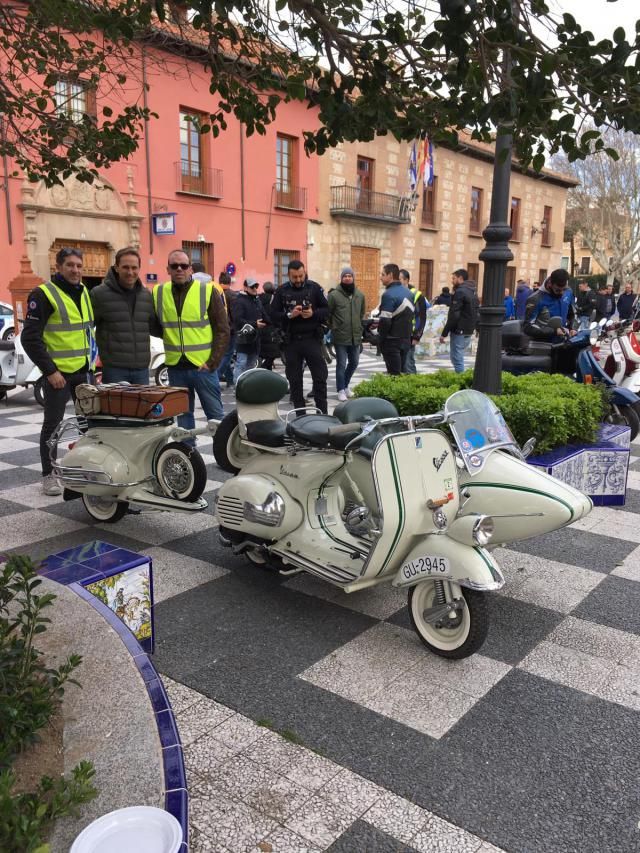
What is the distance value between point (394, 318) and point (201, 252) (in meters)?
11.2

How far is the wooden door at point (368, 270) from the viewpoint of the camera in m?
23.7

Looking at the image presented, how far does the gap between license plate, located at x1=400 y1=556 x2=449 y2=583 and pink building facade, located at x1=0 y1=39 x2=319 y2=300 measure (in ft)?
40.2

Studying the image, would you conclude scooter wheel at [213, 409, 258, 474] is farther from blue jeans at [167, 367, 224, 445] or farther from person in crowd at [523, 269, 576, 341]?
person in crowd at [523, 269, 576, 341]

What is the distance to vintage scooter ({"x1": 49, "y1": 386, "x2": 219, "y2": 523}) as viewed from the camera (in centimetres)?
426

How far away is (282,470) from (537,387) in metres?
2.77

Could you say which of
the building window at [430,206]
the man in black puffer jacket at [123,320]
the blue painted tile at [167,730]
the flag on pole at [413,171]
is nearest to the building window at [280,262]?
the flag on pole at [413,171]

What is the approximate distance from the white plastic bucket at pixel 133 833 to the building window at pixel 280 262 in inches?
790

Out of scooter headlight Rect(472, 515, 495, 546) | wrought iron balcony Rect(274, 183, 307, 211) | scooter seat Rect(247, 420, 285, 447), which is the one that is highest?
wrought iron balcony Rect(274, 183, 307, 211)

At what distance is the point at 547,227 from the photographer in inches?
1405

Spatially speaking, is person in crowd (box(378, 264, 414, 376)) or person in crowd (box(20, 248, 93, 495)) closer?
person in crowd (box(20, 248, 93, 495))

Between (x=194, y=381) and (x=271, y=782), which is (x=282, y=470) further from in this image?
(x=194, y=381)

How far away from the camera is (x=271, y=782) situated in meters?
2.19

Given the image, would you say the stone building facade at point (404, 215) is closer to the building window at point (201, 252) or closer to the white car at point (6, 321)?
the building window at point (201, 252)

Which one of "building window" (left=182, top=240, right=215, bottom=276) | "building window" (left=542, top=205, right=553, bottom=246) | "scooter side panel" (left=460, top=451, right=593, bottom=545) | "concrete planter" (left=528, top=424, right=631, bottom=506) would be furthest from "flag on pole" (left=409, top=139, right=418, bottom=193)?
"scooter side panel" (left=460, top=451, right=593, bottom=545)
